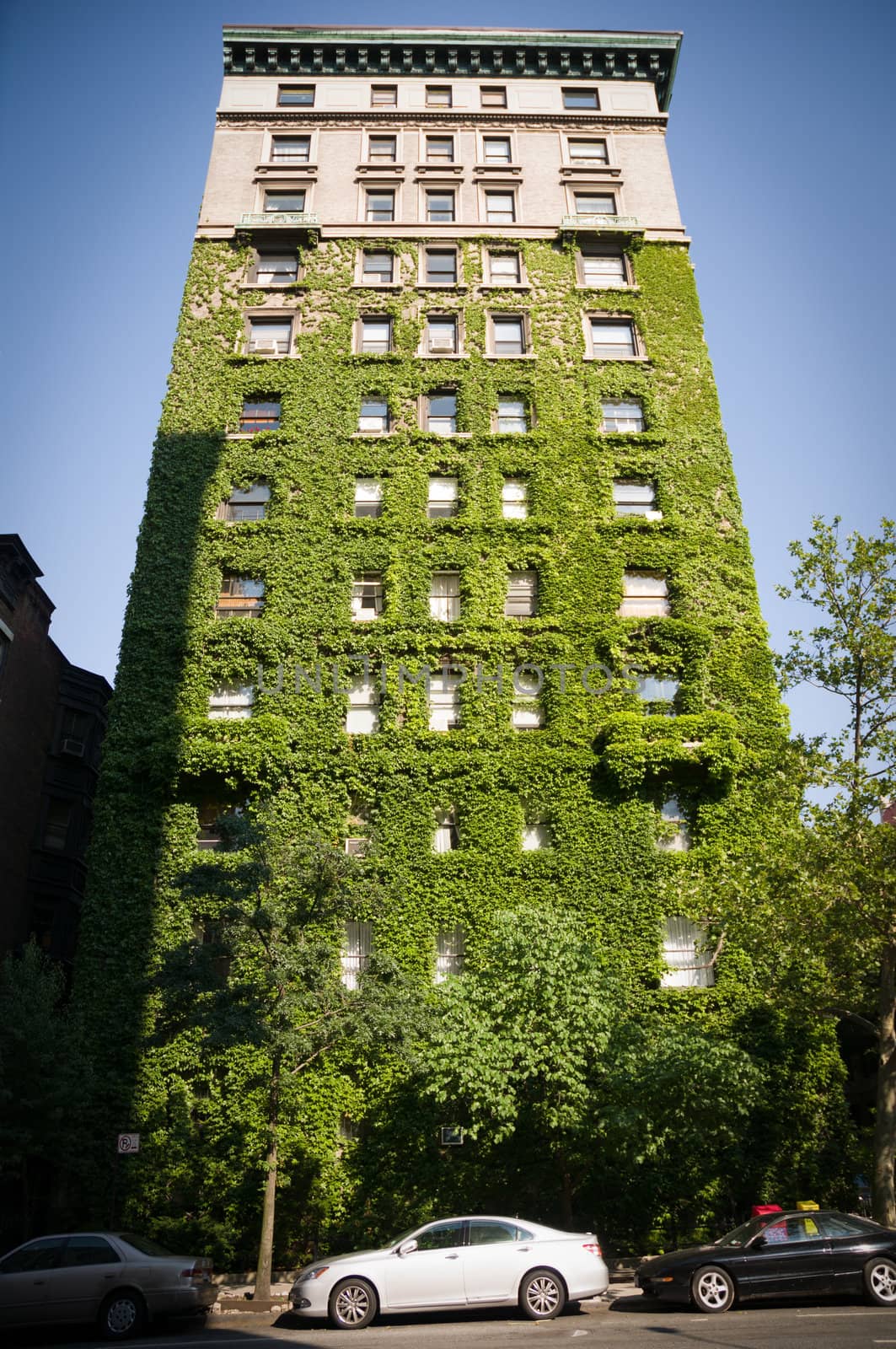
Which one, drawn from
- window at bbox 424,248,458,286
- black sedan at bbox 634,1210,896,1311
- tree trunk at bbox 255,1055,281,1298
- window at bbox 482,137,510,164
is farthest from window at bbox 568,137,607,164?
black sedan at bbox 634,1210,896,1311

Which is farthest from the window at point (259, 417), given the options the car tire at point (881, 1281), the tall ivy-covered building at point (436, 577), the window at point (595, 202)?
the car tire at point (881, 1281)

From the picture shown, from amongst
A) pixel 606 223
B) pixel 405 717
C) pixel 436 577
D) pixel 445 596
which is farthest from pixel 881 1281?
pixel 606 223

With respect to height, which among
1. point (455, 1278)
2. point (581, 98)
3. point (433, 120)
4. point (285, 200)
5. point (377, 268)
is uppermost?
point (581, 98)

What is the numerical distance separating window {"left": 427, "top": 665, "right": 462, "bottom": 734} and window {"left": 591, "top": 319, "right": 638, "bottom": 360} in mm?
14316

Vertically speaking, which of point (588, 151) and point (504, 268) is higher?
point (588, 151)

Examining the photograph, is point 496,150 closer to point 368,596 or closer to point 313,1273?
point 368,596

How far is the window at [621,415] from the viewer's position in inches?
1304

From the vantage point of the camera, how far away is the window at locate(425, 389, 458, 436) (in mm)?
32938

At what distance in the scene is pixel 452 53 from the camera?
42.2 metres

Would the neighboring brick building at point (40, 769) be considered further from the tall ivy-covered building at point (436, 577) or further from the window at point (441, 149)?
the window at point (441, 149)

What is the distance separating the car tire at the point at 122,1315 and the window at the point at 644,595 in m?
21.2

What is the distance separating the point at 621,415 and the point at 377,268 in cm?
1174

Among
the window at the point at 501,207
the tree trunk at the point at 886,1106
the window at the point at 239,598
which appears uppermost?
the window at the point at 501,207

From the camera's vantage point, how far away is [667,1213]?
21578mm
